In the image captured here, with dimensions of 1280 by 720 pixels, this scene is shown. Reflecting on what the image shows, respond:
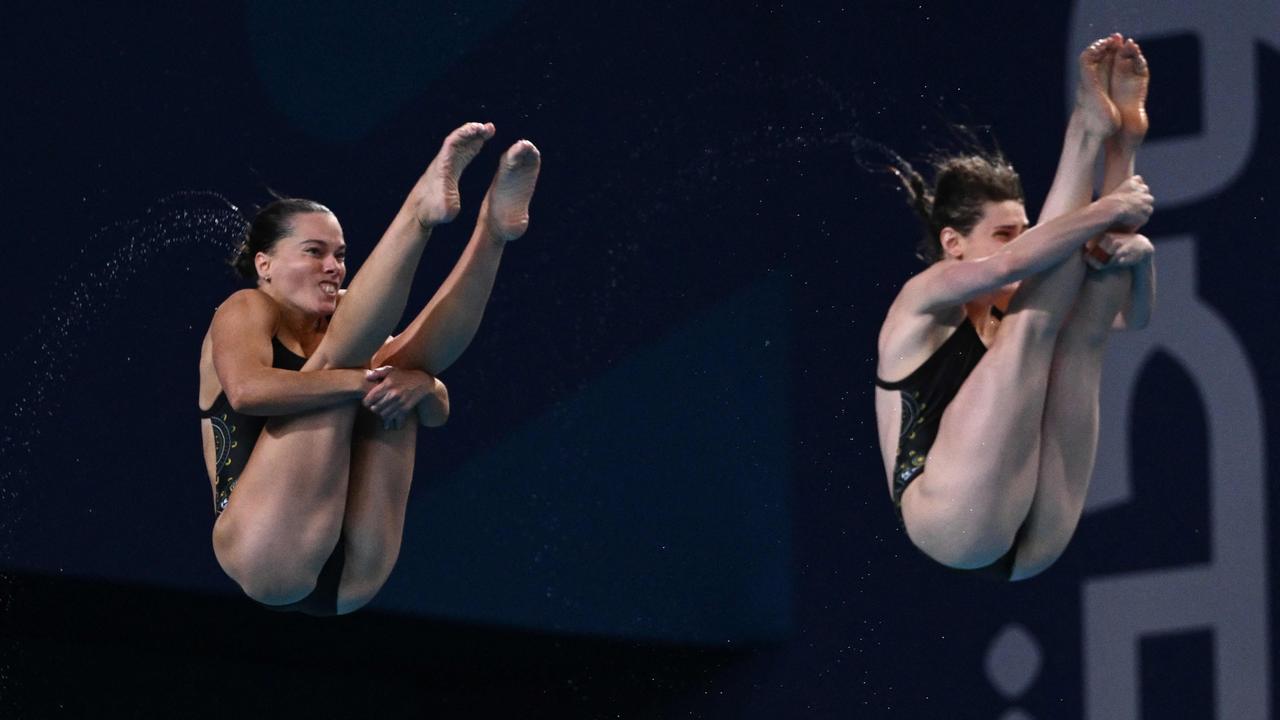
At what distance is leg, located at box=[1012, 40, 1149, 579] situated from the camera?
431 centimetres

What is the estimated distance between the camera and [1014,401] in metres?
4.26

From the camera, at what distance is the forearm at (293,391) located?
4.45 metres

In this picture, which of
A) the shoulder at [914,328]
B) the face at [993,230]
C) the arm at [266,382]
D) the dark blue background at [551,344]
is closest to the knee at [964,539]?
the shoulder at [914,328]

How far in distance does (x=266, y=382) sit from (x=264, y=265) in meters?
0.47

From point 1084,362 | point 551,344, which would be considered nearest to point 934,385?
point 1084,362

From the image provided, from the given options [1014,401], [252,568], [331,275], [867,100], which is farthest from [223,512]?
[867,100]

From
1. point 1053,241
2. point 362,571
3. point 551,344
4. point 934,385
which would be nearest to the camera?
point 1053,241

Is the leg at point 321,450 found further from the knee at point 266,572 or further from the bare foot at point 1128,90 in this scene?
the bare foot at point 1128,90

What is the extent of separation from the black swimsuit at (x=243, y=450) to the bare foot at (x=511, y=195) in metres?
0.64

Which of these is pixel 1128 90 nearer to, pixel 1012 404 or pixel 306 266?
pixel 1012 404

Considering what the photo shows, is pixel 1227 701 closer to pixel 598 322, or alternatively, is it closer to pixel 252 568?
pixel 598 322

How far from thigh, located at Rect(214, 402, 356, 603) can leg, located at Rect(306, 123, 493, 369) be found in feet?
0.83

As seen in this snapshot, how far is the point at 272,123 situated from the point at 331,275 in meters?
2.17

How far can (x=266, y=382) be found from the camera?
14.7 ft
